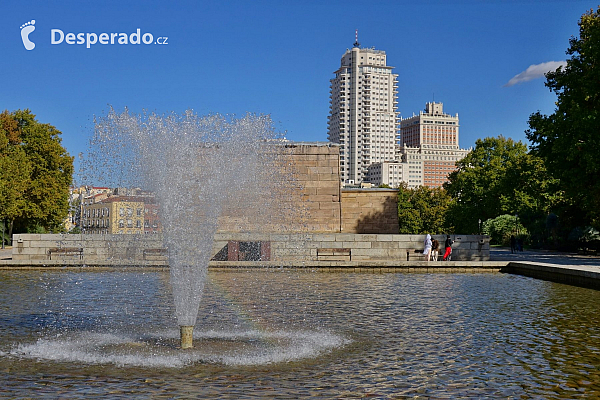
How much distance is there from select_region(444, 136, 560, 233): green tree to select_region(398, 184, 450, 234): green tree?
464 inches

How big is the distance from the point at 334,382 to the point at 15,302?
29.3 ft

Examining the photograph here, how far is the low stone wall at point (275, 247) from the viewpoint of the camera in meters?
25.0

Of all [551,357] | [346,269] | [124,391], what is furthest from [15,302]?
[346,269]

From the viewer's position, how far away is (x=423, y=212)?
86.9m

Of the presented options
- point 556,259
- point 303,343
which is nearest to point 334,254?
point 556,259

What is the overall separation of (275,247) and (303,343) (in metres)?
17.1

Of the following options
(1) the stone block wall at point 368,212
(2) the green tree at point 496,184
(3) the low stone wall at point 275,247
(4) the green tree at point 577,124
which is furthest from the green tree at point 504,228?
(3) the low stone wall at point 275,247

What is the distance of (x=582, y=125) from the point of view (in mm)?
26422

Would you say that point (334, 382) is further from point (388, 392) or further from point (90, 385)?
point (90, 385)

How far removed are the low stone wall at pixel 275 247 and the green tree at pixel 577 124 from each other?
5321 mm

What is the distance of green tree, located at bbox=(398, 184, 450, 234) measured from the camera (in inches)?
3366

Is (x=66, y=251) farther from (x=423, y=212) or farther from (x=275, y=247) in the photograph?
(x=423, y=212)

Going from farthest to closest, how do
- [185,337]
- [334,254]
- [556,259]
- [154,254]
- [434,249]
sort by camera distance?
[556,259] → [434,249] → [334,254] → [154,254] → [185,337]

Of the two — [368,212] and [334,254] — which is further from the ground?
[368,212]
